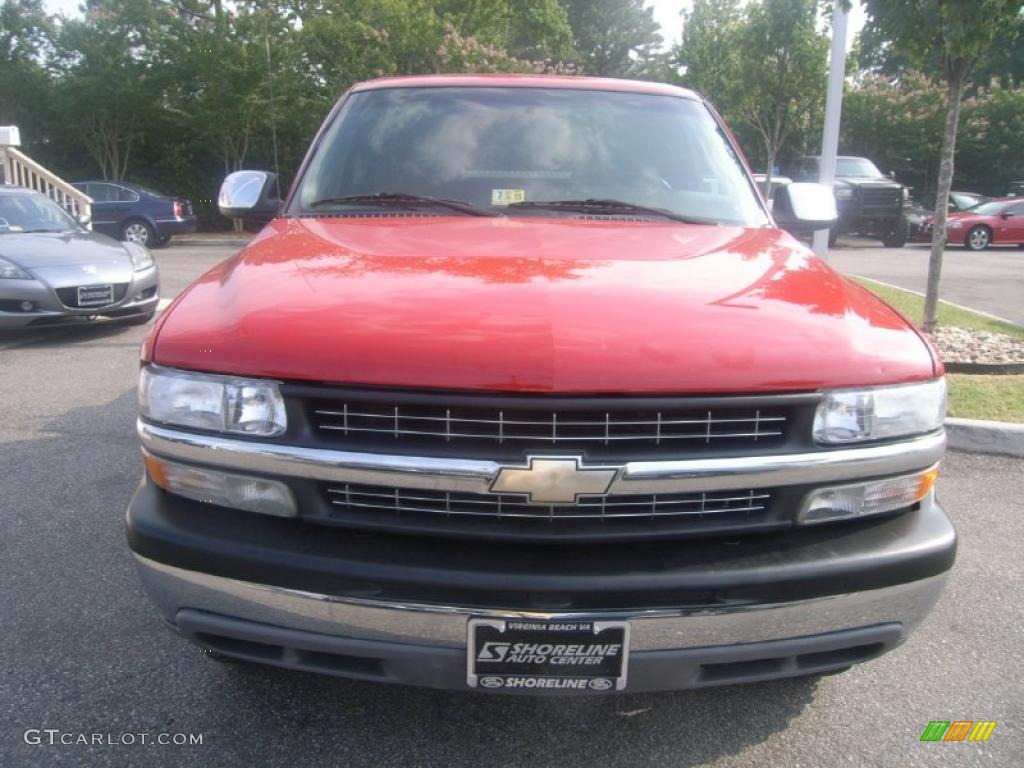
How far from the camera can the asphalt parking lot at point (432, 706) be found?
7.50 feet

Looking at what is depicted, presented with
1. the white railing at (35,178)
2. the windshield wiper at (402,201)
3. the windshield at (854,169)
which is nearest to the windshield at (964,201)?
the windshield at (854,169)

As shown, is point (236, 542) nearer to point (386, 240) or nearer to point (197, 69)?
point (386, 240)

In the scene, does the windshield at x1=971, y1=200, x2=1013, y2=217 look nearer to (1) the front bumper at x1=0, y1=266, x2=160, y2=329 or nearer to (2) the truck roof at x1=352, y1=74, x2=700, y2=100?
(1) the front bumper at x1=0, y1=266, x2=160, y2=329

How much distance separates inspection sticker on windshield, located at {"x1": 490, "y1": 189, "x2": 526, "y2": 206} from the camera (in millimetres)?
3127

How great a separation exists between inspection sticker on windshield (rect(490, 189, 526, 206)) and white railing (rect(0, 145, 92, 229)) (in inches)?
577

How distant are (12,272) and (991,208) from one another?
72.9ft

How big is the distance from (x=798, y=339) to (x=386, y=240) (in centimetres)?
130

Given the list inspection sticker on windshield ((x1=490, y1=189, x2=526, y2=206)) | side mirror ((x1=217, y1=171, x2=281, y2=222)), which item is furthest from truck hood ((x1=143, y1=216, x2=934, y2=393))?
side mirror ((x1=217, y1=171, x2=281, y2=222))

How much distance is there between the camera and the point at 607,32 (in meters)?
46.6

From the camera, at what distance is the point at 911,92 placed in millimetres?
30953

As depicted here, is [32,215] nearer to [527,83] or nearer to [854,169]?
[527,83]

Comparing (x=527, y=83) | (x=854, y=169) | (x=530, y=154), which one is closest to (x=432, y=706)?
(x=530, y=154)

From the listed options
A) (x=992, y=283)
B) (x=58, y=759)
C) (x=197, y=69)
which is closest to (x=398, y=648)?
(x=58, y=759)

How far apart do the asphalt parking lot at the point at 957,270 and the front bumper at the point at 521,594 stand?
8.71 meters
